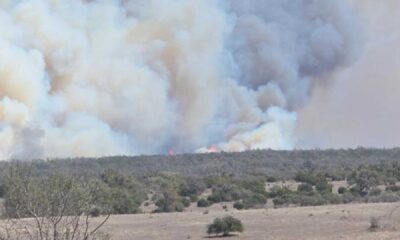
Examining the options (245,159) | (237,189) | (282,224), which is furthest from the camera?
(245,159)

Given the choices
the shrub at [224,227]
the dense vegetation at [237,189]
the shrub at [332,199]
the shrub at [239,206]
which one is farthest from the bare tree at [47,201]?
the shrub at [332,199]

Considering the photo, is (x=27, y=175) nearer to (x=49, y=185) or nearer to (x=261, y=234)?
(x=49, y=185)

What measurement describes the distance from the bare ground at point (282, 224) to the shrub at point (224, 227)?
1.63 feet

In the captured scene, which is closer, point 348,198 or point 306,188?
point 348,198

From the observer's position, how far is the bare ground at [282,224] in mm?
37250

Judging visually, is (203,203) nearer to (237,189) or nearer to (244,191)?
(244,191)

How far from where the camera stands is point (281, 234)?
1500 inches

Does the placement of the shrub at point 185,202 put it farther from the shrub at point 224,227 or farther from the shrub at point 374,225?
the shrub at point 374,225

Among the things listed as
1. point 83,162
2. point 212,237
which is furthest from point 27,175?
point 83,162

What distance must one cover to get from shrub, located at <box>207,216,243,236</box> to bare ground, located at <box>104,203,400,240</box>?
496 millimetres

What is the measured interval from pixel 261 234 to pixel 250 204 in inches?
791

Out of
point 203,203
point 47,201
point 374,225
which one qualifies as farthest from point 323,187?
point 47,201

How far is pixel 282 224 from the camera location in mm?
42875

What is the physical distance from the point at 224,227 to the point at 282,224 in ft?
15.1
